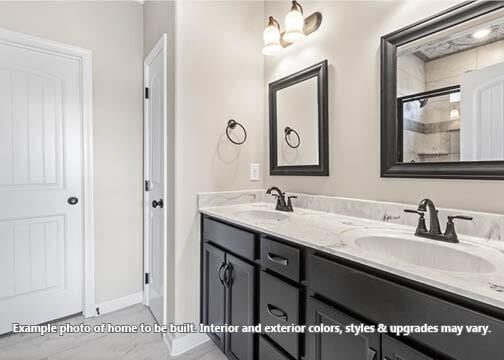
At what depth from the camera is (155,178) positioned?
2.14 meters

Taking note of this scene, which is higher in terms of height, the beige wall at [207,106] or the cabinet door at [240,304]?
the beige wall at [207,106]

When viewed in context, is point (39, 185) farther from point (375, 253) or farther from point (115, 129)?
point (375, 253)

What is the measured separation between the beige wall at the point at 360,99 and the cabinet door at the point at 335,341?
693 mm

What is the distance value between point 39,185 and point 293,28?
6.69 ft

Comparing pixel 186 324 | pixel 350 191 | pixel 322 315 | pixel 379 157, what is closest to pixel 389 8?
pixel 379 157

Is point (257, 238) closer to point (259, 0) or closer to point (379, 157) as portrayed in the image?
point (379, 157)

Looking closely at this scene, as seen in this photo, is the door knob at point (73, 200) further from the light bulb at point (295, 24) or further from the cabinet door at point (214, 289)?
the light bulb at point (295, 24)

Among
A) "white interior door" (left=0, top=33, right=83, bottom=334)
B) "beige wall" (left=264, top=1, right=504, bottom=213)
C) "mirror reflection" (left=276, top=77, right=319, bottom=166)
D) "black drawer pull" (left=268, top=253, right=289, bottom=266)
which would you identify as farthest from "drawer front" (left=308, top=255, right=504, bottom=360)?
"white interior door" (left=0, top=33, right=83, bottom=334)

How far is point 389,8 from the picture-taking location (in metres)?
1.35

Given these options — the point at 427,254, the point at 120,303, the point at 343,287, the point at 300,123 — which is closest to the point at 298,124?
the point at 300,123

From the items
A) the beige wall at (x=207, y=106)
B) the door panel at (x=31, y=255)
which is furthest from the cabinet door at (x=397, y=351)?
the door panel at (x=31, y=255)

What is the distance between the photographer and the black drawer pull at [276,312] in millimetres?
1140

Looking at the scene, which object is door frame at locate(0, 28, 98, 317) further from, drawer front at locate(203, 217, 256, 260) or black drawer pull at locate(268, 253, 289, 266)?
black drawer pull at locate(268, 253, 289, 266)

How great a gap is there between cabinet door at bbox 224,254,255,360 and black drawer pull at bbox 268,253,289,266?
0.16 meters
